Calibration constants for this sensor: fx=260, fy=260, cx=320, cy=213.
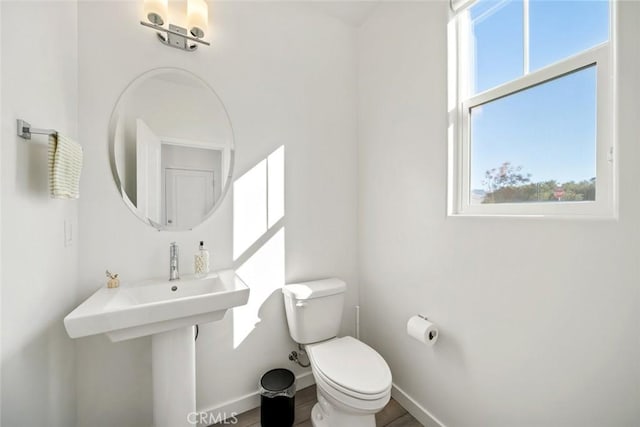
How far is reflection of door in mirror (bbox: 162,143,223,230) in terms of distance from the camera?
142 centimetres

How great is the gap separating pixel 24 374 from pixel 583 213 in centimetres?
202

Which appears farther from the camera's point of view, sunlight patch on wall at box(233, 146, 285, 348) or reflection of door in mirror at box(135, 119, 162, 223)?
sunlight patch on wall at box(233, 146, 285, 348)

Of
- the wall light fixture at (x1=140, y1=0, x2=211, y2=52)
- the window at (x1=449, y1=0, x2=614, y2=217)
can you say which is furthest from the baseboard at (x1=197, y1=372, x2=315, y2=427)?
the wall light fixture at (x1=140, y1=0, x2=211, y2=52)

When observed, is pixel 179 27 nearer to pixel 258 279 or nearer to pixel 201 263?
pixel 201 263

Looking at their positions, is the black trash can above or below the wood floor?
above

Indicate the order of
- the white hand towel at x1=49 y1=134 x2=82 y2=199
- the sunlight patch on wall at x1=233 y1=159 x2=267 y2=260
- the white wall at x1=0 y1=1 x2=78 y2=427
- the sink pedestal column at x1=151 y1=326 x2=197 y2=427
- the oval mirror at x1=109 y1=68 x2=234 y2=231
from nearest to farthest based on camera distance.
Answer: the white wall at x1=0 y1=1 x2=78 y2=427
the white hand towel at x1=49 y1=134 x2=82 y2=199
the sink pedestal column at x1=151 y1=326 x2=197 y2=427
the oval mirror at x1=109 y1=68 x2=234 y2=231
the sunlight patch on wall at x1=233 y1=159 x2=267 y2=260

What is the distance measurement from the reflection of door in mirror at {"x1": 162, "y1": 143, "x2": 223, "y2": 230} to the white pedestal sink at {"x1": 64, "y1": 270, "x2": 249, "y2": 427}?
350 mm

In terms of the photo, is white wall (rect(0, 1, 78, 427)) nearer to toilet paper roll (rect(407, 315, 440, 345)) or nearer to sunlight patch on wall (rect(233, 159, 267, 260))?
sunlight patch on wall (rect(233, 159, 267, 260))

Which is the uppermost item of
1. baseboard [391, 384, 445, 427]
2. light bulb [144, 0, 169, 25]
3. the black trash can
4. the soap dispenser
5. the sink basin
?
light bulb [144, 0, 169, 25]

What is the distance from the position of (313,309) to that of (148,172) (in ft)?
4.00

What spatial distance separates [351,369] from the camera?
51.9 inches

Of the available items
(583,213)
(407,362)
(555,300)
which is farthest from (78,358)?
(583,213)

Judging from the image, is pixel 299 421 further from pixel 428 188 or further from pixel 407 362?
pixel 428 188

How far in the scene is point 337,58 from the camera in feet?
6.41
